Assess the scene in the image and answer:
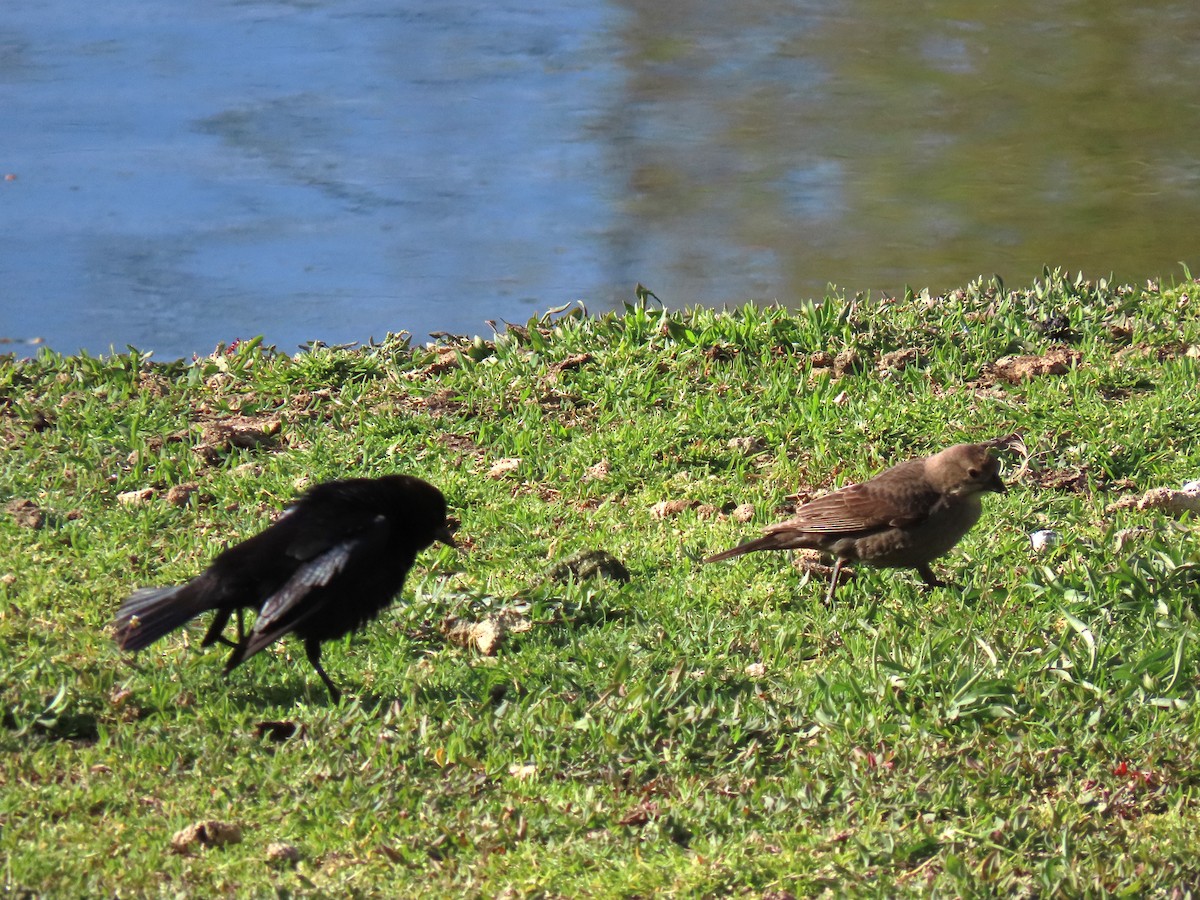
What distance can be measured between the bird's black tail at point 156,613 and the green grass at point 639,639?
0.26 metres

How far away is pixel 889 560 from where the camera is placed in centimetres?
550

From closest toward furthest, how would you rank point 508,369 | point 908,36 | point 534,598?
1. point 534,598
2. point 508,369
3. point 908,36

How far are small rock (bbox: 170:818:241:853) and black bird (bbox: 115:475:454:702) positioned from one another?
617mm

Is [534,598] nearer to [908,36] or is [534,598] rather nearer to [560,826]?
[560,826]

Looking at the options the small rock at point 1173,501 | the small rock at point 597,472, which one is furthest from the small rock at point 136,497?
the small rock at point 1173,501

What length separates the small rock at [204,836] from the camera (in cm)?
401

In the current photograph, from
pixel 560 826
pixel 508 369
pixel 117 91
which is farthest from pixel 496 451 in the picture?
pixel 117 91

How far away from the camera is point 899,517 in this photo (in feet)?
17.7

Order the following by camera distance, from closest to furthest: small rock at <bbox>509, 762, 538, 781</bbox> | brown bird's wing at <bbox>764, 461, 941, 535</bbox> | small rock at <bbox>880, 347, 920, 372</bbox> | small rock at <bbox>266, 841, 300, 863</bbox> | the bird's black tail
→ small rock at <bbox>266, 841, 300, 863</bbox>
small rock at <bbox>509, 762, 538, 781</bbox>
the bird's black tail
brown bird's wing at <bbox>764, 461, 941, 535</bbox>
small rock at <bbox>880, 347, 920, 372</bbox>

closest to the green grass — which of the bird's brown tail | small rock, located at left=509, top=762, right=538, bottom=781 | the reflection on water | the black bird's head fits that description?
small rock, located at left=509, top=762, right=538, bottom=781

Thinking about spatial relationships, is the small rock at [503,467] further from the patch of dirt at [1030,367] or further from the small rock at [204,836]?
the small rock at [204,836]

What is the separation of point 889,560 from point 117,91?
8.28m

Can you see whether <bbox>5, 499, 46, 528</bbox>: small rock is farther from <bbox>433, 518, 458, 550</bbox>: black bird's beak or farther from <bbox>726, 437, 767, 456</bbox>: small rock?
<bbox>726, 437, 767, 456</bbox>: small rock

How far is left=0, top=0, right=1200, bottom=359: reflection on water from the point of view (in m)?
8.70
